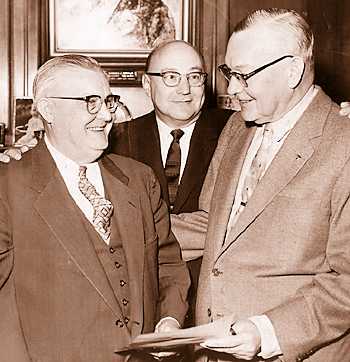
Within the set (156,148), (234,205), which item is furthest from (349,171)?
(156,148)

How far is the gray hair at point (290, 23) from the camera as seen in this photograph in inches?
93.2

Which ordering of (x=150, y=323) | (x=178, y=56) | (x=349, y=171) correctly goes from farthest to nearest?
(x=178, y=56) < (x=150, y=323) < (x=349, y=171)

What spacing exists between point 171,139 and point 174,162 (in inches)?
4.6

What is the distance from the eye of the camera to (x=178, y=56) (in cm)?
346

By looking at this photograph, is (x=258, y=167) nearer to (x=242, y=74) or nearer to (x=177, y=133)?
(x=242, y=74)

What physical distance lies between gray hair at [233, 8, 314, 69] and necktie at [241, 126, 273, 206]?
0.97 ft

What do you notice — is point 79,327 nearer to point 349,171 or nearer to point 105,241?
point 105,241

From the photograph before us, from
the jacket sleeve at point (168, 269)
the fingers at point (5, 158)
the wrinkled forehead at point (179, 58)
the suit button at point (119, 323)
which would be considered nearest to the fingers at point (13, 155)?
the fingers at point (5, 158)

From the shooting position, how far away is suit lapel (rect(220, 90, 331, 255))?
2342 mm

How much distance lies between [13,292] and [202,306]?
2.19ft

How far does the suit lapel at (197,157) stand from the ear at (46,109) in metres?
1.09

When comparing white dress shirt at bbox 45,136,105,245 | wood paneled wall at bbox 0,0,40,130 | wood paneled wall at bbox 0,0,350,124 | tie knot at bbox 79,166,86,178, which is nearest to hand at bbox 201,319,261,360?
white dress shirt at bbox 45,136,105,245

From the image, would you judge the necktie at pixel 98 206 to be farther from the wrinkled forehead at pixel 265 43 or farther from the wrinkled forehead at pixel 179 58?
the wrinkled forehead at pixel 179 58

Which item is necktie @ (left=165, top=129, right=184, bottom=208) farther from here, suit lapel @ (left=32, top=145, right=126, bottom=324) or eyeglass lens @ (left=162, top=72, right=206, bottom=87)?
suit lapel @ (left=32, top=145, right=126, bottom=324)
